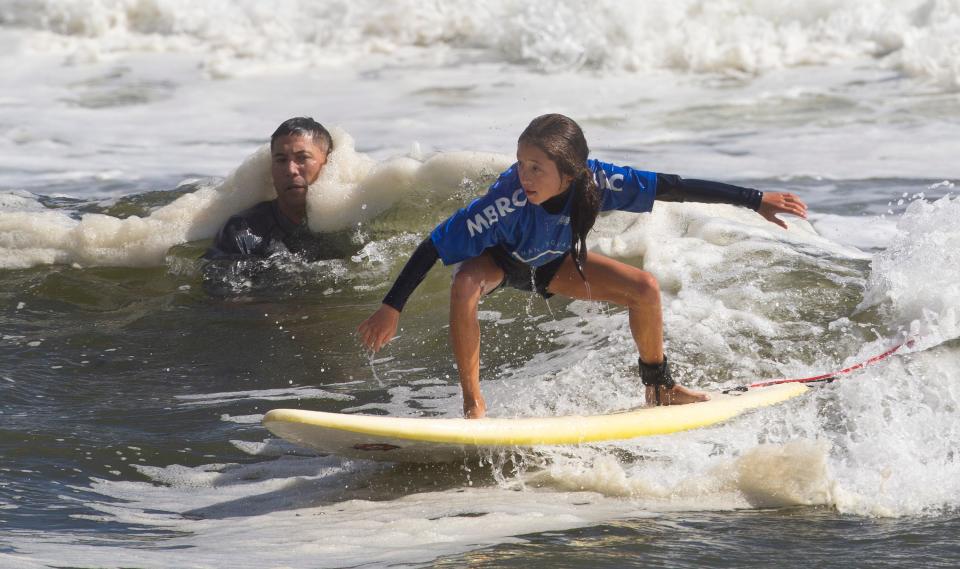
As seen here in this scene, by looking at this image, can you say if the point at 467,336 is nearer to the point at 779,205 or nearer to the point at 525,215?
the point at 525,215

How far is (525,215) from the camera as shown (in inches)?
173

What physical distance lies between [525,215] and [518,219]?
30 millimetres

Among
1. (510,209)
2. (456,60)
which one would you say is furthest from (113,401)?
(456,60)

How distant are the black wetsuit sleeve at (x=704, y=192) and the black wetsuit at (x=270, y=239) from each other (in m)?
3.17

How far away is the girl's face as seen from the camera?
4152 mm

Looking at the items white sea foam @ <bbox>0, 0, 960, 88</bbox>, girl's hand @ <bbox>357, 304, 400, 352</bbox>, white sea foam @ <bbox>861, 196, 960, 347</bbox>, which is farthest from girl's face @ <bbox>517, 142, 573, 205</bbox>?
white sea foam @ <bbox>0, 0, 960, 88</bbox>

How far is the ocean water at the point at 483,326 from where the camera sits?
11.7ft

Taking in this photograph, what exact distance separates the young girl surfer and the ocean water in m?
0.52

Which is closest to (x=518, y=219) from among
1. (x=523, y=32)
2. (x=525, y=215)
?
(x=525, y=215)

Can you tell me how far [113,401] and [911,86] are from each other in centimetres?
1033

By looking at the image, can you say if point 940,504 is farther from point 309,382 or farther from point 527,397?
point 309,382

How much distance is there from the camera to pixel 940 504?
358cm

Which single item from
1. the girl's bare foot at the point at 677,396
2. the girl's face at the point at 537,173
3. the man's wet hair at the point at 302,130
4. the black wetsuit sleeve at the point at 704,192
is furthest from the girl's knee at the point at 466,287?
the man's wet hair at the point at 302,130

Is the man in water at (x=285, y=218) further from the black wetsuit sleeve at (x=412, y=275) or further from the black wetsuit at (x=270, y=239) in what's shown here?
the black wetsuit sleeve at (x=412, y=275)
